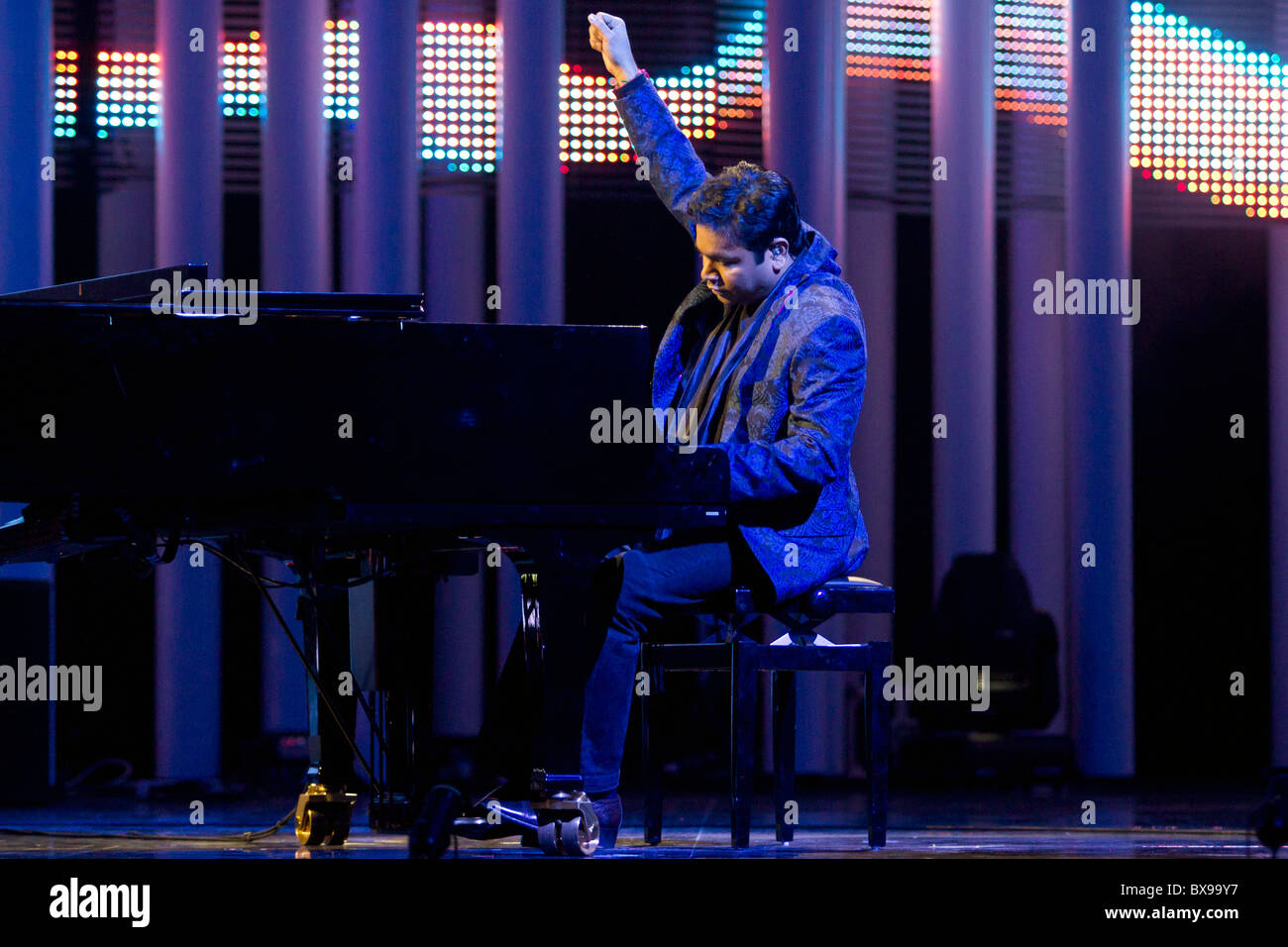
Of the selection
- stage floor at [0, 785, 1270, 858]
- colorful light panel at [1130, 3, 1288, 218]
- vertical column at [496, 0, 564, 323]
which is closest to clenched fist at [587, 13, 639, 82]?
stage floor at [0, 785, 1270, 858]

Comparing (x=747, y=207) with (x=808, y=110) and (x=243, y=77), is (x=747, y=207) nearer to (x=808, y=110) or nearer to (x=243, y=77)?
(x=808, y=110)

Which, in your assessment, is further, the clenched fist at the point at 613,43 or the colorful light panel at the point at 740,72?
the colorful light panel at the point at 740,72

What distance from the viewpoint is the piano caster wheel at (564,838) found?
8.71 feet

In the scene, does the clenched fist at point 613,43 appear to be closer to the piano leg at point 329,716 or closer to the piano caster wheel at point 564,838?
the piano leg at point 329,716

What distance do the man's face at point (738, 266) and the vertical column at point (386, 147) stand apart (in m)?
2.82

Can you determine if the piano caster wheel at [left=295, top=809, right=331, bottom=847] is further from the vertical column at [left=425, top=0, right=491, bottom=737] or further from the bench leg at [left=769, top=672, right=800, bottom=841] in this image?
the vertical column at [left=425, top=0, right=491, bottom=737]

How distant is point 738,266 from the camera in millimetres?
3180

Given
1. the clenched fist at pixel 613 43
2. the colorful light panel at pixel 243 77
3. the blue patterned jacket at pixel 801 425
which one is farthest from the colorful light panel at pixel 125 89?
the blue patterned jacket at pixel 801 425

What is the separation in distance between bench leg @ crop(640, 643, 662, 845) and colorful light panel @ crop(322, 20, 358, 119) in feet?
11.0

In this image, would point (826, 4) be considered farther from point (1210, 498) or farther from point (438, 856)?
point (438, 856)

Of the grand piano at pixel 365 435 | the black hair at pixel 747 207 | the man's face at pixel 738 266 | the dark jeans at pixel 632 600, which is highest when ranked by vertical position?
the black hair at pixel 747 207

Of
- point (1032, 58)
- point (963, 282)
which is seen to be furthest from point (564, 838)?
point (1032, 58)

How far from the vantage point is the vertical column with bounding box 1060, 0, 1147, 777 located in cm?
602
